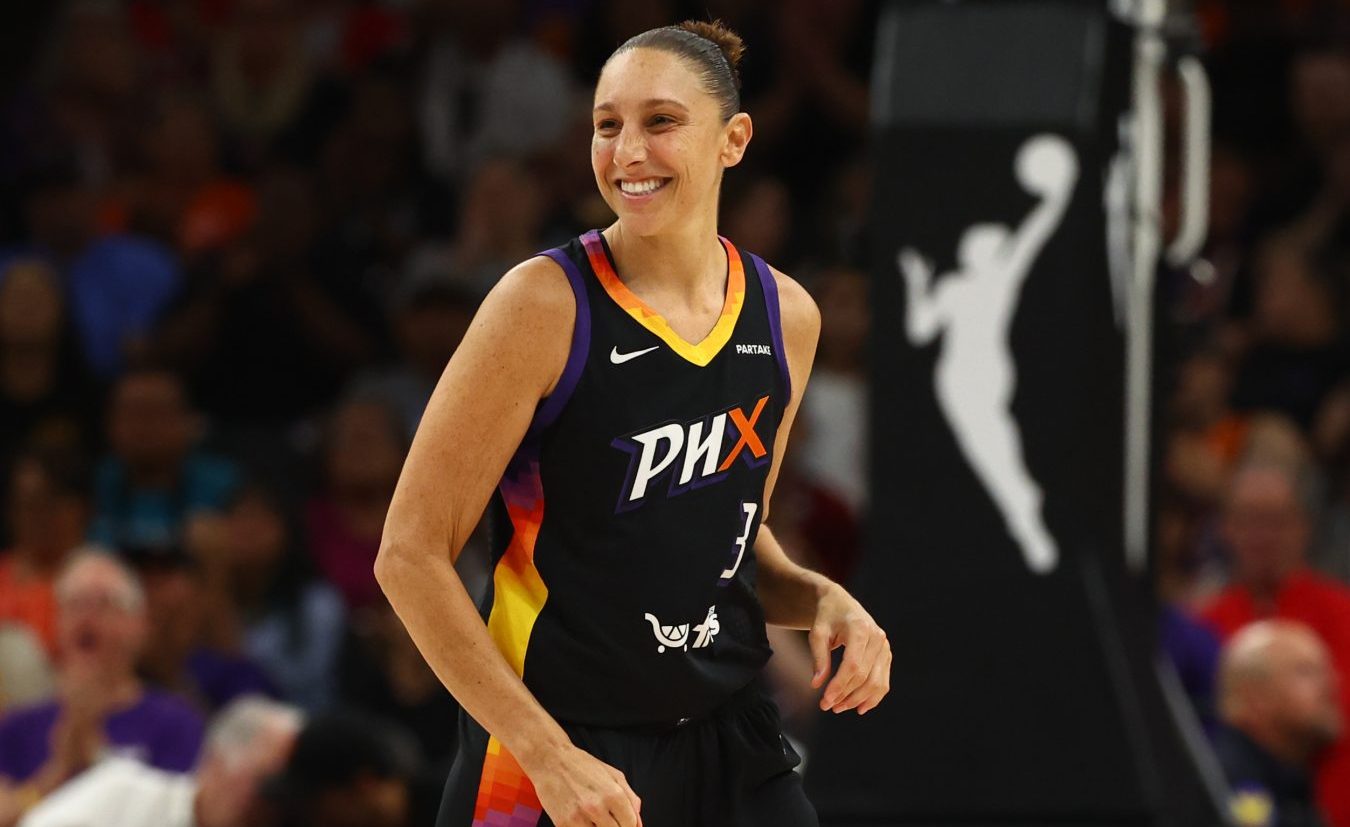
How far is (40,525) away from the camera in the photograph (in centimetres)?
815

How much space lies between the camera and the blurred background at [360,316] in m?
7.55

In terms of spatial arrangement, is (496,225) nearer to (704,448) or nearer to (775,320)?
(775,320)

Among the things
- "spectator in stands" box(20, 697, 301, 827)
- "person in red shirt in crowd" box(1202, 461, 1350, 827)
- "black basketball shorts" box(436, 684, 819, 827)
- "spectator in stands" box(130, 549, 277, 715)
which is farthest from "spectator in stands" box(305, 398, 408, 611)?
"black basketball shorts" box(436, 684, 819, 827)

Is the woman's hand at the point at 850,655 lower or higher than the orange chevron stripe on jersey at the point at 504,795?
higher

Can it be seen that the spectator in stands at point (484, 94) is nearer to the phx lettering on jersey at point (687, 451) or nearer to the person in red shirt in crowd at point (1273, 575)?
the person in red shirt in crowd at point (1273, 575)

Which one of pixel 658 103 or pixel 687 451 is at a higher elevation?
pixel 658 103

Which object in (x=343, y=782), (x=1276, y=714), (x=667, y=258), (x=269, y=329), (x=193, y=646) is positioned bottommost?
(x=193, y=646)

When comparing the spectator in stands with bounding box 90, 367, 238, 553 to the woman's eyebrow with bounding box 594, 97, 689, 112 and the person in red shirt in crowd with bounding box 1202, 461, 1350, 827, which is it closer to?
the person in red shirt in crowd with bounding box 1202, 461, 1350, 827

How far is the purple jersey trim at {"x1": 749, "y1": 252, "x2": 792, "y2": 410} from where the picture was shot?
326 cm

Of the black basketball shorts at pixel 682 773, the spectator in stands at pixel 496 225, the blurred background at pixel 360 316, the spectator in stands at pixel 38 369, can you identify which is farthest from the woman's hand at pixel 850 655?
the spectator in stands at pixel 38 369

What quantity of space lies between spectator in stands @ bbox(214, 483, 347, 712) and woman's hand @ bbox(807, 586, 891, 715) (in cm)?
481

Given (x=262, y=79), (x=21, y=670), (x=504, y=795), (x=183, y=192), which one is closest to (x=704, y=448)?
(x=504, y=795)

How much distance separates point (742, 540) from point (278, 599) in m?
5.32

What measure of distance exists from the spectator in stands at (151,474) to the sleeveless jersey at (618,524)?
574 cm
